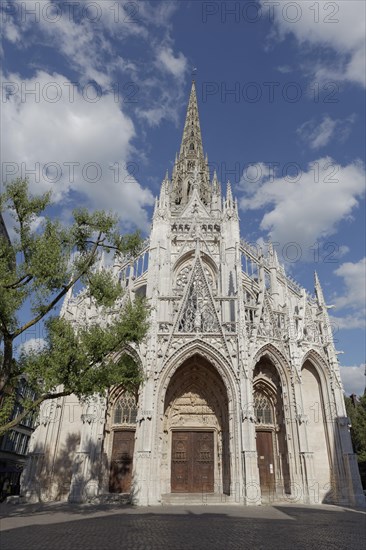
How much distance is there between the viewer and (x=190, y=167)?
3869cm

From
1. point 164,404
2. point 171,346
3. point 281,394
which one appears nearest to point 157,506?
point 164,404

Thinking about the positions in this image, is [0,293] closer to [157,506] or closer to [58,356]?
[58,356]

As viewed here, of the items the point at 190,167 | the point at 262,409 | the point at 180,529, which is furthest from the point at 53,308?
the point at 190,167

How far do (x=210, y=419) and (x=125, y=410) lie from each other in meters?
4.58

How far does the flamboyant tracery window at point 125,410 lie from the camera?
19.6 m

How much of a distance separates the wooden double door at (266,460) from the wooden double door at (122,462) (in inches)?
263

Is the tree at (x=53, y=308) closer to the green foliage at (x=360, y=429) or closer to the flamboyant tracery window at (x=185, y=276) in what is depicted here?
the flamboyant tracery window at (x=185, y=276)

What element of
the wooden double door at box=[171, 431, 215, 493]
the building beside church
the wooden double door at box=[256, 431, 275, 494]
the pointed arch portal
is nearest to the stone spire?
the building beside church

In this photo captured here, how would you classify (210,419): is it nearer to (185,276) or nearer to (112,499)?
(112,499)

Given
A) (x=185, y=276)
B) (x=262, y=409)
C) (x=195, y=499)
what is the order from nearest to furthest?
(x=195, y=499), (x=262, y=409), (x=185, y=276)

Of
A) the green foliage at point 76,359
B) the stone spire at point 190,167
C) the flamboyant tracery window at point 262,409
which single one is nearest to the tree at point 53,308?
the green foliage at point 76,359

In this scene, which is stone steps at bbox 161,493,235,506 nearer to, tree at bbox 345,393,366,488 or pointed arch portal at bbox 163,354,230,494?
pointed arch portal at bbox 163,354,230,494

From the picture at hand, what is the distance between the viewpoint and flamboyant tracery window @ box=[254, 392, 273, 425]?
20.2 meters

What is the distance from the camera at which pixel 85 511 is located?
13625 mm
